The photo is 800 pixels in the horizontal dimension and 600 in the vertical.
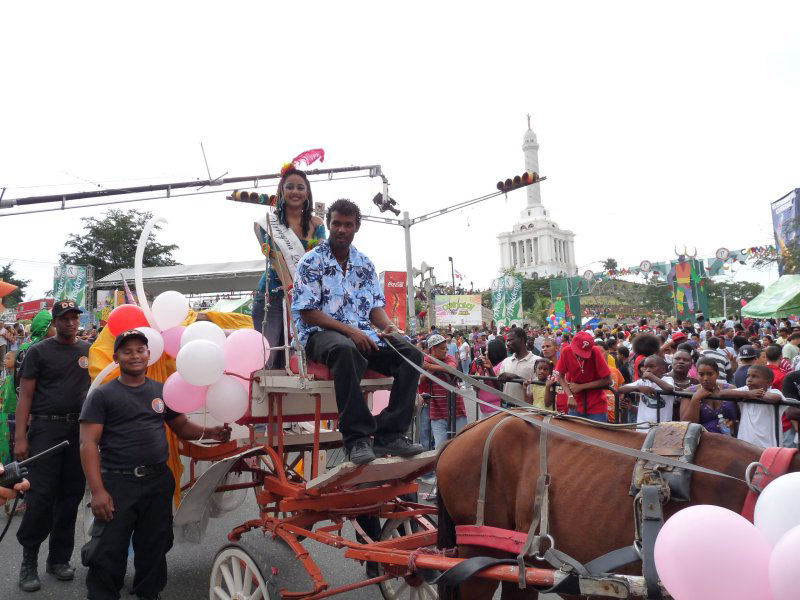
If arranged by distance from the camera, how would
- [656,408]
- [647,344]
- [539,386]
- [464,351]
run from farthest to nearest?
[464,351]
[647,344]
[539,386]
[656,408]

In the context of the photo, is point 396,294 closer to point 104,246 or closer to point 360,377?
point 360,377

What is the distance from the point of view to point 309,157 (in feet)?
16.4

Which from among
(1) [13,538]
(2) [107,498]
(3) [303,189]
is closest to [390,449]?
(2) [107,498]

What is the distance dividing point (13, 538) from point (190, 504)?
300 centimetres

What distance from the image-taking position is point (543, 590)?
2.71 metres

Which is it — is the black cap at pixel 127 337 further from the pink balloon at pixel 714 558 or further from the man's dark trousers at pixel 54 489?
the pink balloon at pixel 714 558

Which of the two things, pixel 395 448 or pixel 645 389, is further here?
pixel 645 389

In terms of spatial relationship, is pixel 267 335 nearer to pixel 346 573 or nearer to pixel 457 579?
pixel 346 573

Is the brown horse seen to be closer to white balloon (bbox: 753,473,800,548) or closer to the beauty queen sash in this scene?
white balloon (bbox: 753,473,800,548)

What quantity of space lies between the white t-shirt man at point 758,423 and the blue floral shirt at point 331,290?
3392 millimetres

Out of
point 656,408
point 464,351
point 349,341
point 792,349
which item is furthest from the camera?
point 464,351

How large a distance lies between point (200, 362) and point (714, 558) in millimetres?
3235

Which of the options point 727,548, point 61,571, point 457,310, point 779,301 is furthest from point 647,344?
point 457,310

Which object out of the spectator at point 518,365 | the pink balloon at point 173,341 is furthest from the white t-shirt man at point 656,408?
the pink balloon at point 173,341
